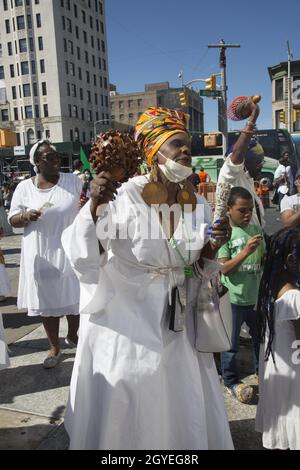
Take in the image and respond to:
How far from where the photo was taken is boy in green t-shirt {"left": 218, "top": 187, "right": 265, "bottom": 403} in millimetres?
2828

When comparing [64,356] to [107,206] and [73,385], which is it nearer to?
[73,385]

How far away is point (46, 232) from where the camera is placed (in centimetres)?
327

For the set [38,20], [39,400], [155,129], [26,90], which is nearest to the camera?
[155,129]

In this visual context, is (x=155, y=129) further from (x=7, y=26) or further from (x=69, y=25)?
(x=7, y=26)

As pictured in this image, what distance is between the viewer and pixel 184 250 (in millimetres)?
1848

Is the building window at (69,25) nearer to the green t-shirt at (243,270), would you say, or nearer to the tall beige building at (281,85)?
the tall beige building at (281,85)

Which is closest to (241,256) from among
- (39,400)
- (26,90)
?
(39,400)

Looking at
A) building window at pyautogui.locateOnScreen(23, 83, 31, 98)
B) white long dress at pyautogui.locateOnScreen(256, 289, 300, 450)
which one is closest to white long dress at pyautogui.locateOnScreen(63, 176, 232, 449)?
white long dress at pyautogui.locateOnScreen(256, 289, 300, 450)

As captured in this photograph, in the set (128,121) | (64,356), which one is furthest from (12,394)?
(128,121)

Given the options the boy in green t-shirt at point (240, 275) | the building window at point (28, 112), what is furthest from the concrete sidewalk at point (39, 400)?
the building window at point (28, 112)

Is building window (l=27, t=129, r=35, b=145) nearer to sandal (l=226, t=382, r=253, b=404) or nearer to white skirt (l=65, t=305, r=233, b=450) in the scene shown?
sandal (l=226, t=382, r=253, b=404)

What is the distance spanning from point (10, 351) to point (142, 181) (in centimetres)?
271

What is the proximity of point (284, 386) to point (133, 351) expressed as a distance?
1.04 metres

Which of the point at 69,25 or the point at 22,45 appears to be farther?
the point at 69,25
